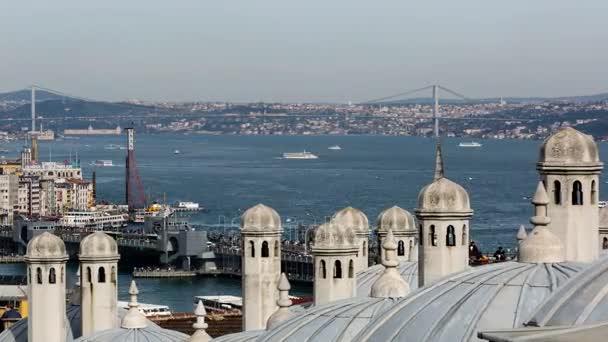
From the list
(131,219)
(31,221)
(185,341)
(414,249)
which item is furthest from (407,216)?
(131,219)

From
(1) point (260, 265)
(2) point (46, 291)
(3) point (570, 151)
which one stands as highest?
(3) point (570, 151)

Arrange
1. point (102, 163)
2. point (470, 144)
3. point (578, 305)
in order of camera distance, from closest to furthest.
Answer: point (578, 305) → point (102, 163) → point (470, 144)

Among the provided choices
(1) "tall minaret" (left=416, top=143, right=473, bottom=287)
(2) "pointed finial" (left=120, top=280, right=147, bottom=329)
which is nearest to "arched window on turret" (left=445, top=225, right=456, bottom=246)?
(1) "tall minaret" (left=416, top=143, right=473, bottom=287)

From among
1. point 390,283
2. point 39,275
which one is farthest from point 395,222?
point 390,283

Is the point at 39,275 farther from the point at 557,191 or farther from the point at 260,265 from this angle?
the point at 557,191

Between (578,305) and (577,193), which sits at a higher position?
(577,193)

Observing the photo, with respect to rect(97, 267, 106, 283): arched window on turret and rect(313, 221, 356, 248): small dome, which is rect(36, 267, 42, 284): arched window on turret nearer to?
rect(97, 267, 106, 283): arched window on turret

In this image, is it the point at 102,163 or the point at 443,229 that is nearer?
the point at 443,229
